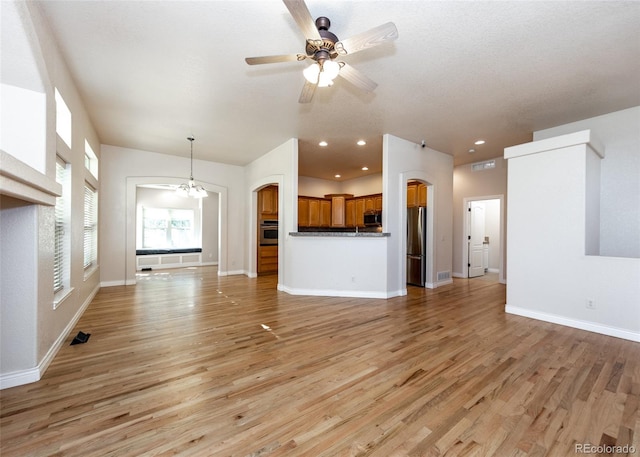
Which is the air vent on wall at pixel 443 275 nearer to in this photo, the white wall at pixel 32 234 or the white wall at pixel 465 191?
the white wall at pixel 465 191

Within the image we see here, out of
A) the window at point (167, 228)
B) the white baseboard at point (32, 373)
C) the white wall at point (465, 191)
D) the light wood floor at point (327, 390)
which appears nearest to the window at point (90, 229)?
the light wood floor at point (327, 390)

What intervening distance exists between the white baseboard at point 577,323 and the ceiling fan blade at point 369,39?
399 cm

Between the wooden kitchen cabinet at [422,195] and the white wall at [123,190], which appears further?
the wooden kitchen cabinet at [422,195]

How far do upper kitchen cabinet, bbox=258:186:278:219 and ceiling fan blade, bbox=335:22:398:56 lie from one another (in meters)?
5.44

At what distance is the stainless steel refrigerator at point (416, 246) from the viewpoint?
228 inches

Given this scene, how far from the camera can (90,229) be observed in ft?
15.8

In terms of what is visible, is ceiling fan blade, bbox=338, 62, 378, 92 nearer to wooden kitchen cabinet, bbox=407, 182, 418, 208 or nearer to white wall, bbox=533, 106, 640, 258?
white wall, bbox=533, 106, 640, 258

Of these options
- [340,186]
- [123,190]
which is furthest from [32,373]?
[340,186]

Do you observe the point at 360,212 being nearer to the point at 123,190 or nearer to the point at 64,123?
the point at 123,190

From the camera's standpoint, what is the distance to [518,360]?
2.51 meters

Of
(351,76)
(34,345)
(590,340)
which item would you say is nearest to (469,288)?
(590,340)

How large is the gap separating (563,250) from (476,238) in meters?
4.04

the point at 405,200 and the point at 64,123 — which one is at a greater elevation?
the point at 64,123

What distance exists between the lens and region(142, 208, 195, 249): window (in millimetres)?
9031
